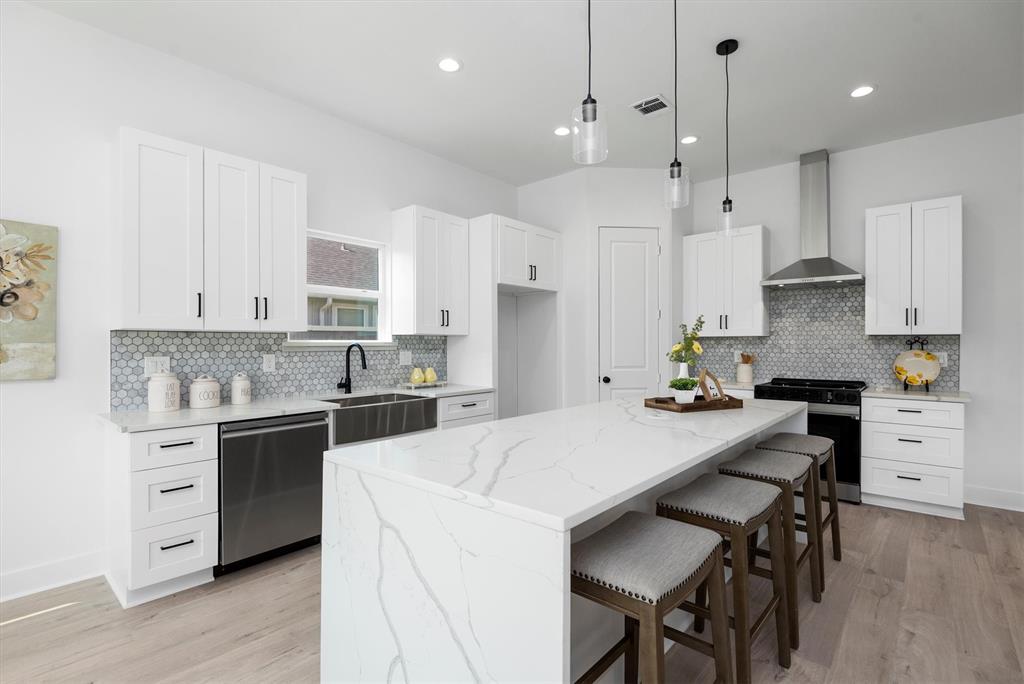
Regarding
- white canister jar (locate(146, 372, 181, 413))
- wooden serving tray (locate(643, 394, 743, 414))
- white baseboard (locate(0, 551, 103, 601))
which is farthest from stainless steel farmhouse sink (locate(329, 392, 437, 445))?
wooden serving tray (locate(643, 394, 743, 414))

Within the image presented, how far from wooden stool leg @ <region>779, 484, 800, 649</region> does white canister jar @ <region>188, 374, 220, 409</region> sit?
2996 millimetres

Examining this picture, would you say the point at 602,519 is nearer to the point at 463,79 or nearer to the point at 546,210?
the point at 463,79

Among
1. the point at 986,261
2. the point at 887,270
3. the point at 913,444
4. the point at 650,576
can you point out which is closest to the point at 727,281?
the point at 887,270

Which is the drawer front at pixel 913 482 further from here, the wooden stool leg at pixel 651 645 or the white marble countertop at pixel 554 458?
the wooden stool leg at pixel 651 645

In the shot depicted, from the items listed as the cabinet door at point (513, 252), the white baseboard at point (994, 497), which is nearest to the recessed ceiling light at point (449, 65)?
the cabinet door at point (513, 252)

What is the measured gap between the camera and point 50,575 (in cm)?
253

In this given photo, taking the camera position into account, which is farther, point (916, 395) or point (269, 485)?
point (916, 395)

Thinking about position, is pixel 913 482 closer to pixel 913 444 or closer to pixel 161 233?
pixel 913 444

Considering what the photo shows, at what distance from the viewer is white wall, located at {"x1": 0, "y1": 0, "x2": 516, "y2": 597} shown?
245 cm

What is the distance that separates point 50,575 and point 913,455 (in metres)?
5.47

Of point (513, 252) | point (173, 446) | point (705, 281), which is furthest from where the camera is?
point (705, 281)

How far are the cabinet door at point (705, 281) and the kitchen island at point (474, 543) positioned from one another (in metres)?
3.17

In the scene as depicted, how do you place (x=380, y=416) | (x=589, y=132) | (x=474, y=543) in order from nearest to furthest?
(x=474, y=543), (x=589, y=132), (x=380, y=416)

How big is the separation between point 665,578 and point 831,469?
2102 millimetres
